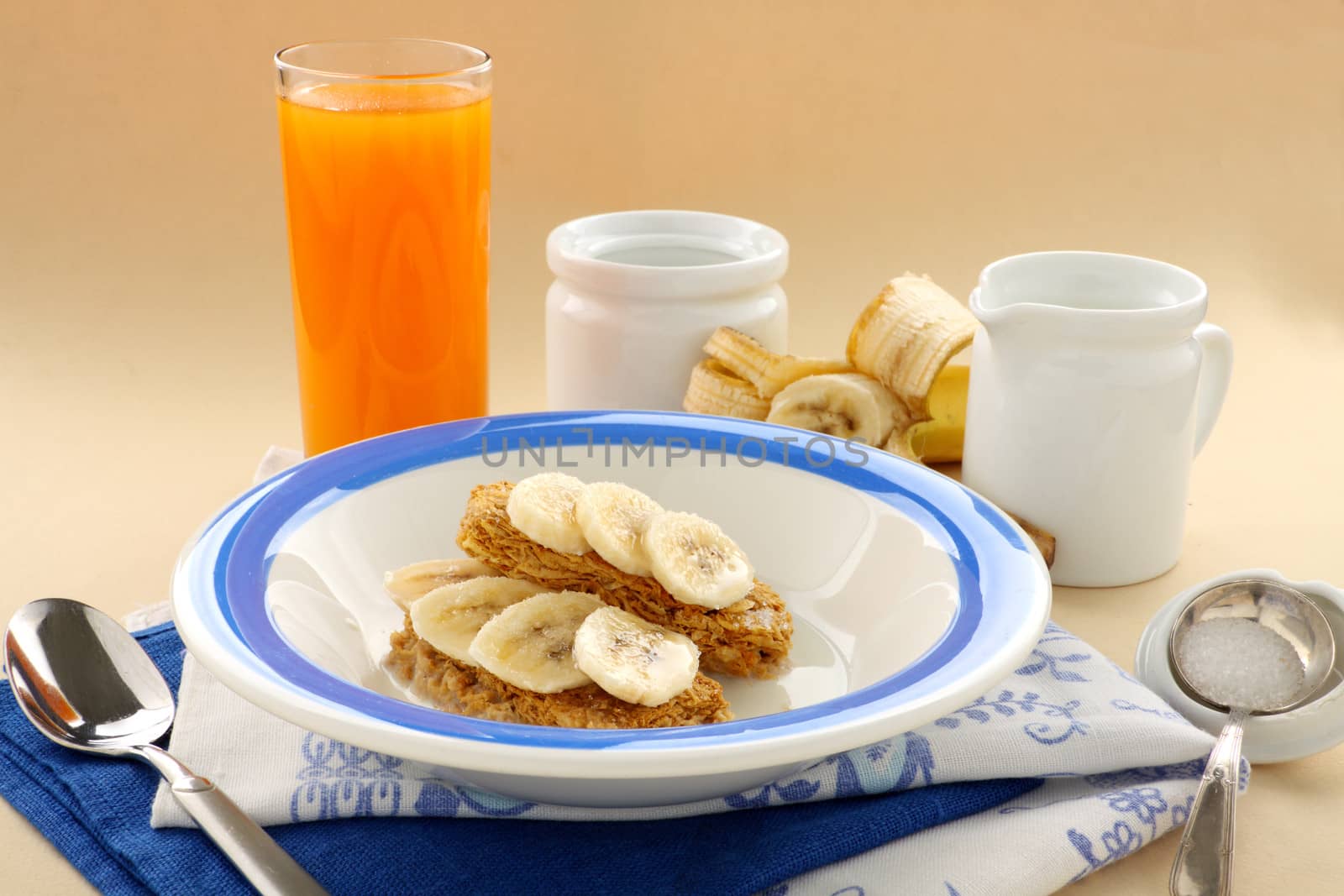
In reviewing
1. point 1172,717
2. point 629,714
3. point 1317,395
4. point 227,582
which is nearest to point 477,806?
point 629,714

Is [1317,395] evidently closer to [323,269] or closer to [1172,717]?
[1172,717]

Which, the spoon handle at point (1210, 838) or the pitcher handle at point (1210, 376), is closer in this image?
the spoon handle at point (1210, 838)

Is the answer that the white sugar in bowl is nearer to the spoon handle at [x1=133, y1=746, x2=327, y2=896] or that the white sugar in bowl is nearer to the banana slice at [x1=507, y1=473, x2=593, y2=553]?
the banana slice at [x1=507, y1=473, x2=593, y2=553]

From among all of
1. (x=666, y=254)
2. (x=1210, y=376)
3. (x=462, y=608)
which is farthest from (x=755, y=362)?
(x=462, y=608)

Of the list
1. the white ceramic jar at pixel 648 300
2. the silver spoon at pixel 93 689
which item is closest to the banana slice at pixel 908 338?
the white ceramic jar at pixel 648 300

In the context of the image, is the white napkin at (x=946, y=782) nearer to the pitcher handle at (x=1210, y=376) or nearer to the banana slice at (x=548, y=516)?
the banana slice at (x=548, y=516)

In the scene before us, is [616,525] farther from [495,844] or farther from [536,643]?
[495,844]
